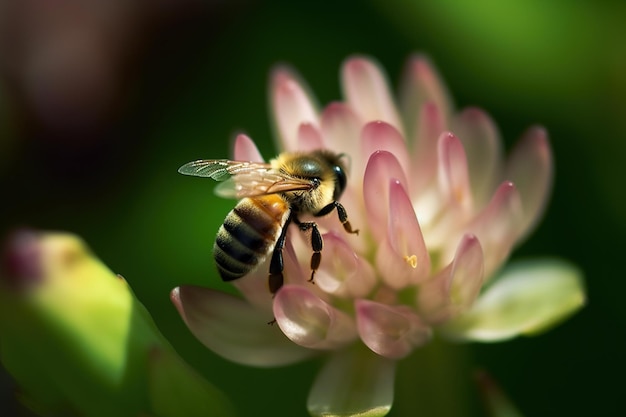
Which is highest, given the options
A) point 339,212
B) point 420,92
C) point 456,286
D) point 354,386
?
point 420,92

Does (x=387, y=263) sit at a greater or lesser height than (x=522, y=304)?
greater

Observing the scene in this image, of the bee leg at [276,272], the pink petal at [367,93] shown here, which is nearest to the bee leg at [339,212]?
the bee leg at [276,272]

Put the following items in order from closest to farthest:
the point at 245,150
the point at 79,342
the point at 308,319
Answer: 1. the point at 79,342
2. the point at 308,319
3. the point at 245,150


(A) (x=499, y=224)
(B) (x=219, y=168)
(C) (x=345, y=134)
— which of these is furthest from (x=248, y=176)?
(A) (x=499, y=224)

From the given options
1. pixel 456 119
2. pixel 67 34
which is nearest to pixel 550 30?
pixel 456 119

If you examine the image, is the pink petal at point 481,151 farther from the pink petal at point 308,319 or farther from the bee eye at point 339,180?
the pink petal at point 308,319

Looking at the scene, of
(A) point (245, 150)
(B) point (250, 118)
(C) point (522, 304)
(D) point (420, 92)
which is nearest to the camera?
(A) point (245, 150)

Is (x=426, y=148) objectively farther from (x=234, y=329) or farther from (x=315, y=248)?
(x=234, y=329)

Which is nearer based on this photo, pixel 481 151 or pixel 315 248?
pixel 315 248
